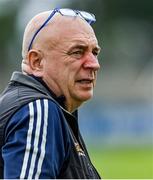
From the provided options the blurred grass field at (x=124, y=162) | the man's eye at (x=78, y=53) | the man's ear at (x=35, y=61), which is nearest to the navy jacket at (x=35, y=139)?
the man's ear at (x=35, y=61)

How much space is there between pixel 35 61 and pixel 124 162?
17.9m

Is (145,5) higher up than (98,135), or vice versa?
(145,5)

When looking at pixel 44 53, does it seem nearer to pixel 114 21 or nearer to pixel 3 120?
pixel 3 120

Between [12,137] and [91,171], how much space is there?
27.3 inches

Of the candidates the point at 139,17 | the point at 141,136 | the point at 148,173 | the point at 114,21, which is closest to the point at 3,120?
the point at 148,173

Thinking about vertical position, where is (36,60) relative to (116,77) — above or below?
above

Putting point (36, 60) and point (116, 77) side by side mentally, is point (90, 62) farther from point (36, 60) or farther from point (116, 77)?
point (116, 77)

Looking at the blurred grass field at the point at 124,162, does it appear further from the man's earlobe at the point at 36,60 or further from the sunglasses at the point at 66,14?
the man's earlobe at the point at 36,60

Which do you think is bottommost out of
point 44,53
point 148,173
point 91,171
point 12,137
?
point 148,173

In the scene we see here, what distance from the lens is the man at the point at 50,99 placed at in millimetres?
4141

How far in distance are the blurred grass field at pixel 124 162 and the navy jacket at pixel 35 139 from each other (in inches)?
497

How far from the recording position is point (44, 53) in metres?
4.81

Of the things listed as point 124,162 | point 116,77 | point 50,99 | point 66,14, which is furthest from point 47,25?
point 116,77

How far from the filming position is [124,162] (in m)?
22.5
